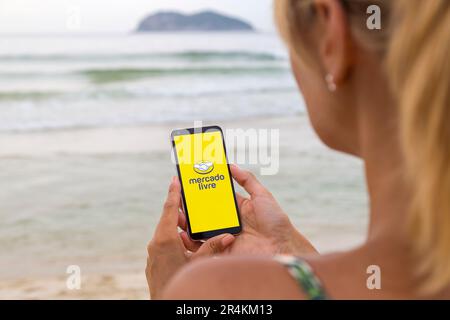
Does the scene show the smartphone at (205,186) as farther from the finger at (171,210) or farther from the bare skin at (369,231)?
the bare skin at (369,231)

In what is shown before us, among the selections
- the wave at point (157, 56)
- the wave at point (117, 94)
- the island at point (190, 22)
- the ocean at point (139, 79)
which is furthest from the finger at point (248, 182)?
the island at point (190, 22)

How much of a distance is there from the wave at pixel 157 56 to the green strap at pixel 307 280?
13483mm

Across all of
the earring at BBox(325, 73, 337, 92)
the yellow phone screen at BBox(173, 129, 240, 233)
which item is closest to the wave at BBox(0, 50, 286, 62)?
the yellow phone screen at BBox(173, 129, 240, 233)

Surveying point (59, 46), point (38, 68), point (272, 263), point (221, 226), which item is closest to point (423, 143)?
point (272, 263)

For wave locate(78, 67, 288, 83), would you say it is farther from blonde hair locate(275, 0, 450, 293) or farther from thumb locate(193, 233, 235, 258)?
blonde hair locate(275, 0, 450, 293)

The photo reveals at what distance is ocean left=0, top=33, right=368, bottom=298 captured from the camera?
18.0ft

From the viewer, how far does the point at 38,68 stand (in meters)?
13.4

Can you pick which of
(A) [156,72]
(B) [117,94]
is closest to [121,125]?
(B) [117,94]

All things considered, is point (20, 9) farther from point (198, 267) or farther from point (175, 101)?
point (198, 267)

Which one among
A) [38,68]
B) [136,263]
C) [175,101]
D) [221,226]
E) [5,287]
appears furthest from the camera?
[38,68]

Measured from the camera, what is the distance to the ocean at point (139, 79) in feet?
35.1

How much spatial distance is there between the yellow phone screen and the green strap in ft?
3.96

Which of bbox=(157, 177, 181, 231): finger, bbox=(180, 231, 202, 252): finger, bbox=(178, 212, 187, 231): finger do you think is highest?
bbox=(157, 177, 181, 231): finger

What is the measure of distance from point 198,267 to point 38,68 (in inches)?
512
